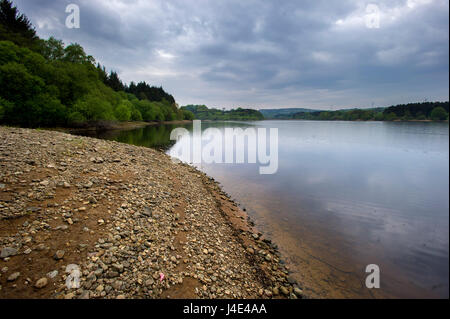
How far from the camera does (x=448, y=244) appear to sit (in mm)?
7023

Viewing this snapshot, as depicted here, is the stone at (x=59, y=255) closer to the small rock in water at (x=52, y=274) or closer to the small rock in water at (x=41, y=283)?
the small rock in water at (x=52, y=274)

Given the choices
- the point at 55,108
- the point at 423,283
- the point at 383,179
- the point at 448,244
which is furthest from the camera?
the point at 55,108

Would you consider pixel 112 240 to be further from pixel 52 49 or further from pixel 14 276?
pixel 52 49

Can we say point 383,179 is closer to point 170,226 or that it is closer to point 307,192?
point 307,192

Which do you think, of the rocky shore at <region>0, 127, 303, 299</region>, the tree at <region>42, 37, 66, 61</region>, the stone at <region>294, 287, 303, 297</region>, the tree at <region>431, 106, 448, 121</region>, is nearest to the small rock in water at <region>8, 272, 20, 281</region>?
the rocky shore at <region>0, 127, 303, 299</region>

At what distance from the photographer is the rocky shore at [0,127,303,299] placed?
11.7 feet

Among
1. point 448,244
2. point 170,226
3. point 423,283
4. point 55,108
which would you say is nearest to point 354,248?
point 423,283

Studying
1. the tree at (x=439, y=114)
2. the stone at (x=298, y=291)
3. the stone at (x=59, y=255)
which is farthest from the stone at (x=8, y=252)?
the tree at (x=439, y=114)

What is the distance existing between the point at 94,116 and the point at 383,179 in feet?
158

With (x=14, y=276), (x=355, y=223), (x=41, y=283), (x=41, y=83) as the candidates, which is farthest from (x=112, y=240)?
(x=41, y=83)

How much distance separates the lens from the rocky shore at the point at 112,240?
140 inches

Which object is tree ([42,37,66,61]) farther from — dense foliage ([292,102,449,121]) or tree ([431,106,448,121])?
tree ([431,106,448,121])

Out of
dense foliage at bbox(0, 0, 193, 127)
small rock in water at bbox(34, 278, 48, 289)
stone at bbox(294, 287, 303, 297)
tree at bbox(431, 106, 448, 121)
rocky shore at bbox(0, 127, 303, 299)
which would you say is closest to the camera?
small rock in water at bbox(34, 278, 48, 289)
